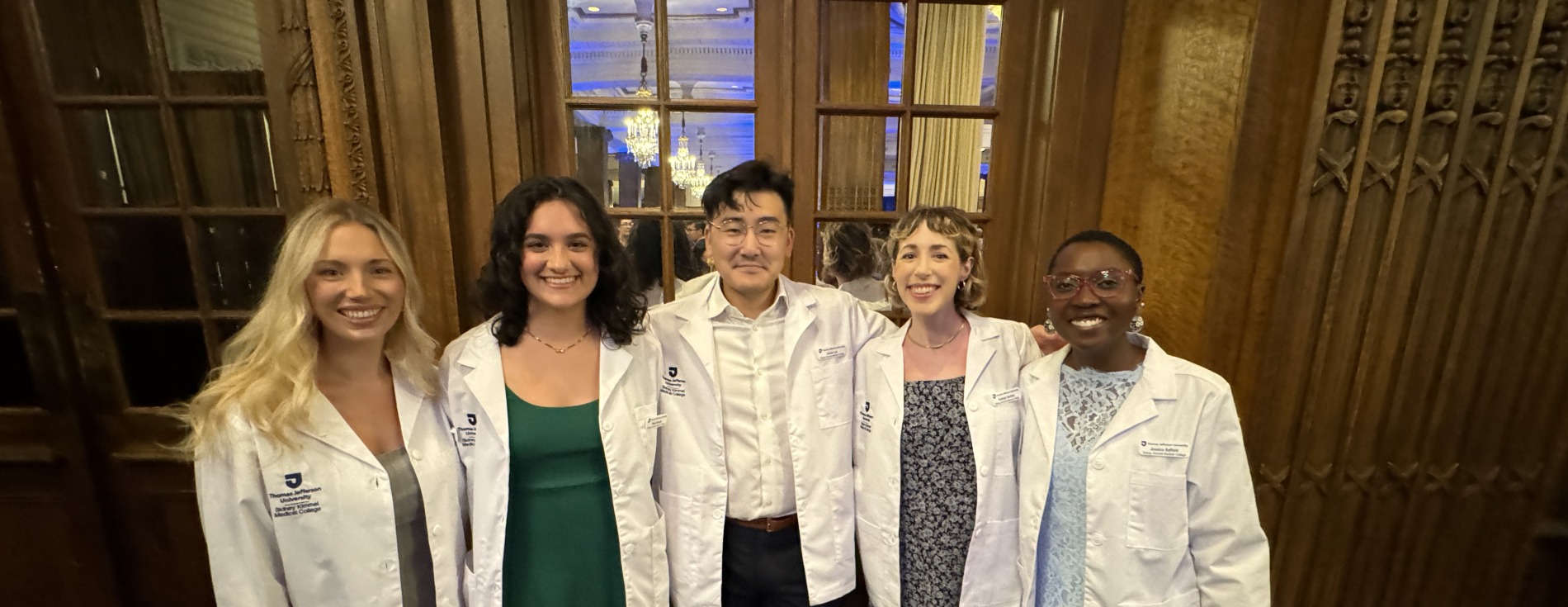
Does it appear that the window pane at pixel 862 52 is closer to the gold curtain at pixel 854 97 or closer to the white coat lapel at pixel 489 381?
the gold curtain at pixel 854 97

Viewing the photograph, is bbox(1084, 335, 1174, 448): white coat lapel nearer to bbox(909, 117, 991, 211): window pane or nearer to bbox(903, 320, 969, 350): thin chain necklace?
bbox(903, 320, 969, 350): thin chain necklace

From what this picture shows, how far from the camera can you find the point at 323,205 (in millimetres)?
1288

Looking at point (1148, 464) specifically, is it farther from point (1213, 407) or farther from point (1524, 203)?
point (1524, 203)

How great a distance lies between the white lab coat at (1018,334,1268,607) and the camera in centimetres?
132

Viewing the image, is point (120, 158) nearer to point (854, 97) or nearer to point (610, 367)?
point (610, 367)

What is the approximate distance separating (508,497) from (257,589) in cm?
50

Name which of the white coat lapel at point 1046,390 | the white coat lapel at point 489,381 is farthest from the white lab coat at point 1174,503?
the white coat lapel at point 489,381

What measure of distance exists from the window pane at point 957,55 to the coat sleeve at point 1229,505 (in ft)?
4.21

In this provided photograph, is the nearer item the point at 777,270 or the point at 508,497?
the point at 508,497

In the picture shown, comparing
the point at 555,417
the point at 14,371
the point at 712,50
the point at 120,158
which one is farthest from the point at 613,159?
the point at 14,371

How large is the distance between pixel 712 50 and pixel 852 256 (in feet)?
2.86

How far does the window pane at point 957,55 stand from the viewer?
6.87ft

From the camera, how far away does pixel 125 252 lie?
2.11m

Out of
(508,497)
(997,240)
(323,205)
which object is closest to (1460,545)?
(997,240)
